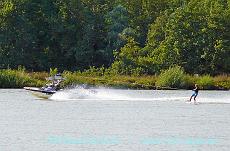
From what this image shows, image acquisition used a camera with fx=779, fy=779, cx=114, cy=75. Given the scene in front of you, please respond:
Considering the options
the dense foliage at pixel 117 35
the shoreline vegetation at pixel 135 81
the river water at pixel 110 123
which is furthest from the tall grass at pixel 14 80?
the river water at pixel 110 123

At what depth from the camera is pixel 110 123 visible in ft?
146

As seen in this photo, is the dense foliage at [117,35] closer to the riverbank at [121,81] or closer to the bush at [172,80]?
the riverbank at [121,81]

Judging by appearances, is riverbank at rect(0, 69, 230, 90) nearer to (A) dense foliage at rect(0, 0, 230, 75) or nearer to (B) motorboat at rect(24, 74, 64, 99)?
(A) dense foliage at rect(0, 0, 230, 75)

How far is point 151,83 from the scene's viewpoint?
89062 millimetres

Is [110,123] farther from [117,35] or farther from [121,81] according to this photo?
[117,35]

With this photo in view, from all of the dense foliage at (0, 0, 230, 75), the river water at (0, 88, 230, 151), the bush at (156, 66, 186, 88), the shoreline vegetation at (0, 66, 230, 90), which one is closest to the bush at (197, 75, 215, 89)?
the shoreline vegetation at (0, 66, 230, 90)

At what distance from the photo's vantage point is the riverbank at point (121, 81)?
85750 mm

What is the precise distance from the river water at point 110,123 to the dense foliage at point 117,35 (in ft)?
103

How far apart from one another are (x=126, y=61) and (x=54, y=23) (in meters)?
14.1

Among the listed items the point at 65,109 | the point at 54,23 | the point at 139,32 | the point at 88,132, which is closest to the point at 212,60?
the point at 139,32

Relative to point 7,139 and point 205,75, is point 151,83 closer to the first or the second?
point 205,75

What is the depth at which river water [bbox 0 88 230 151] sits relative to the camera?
35.2 metres

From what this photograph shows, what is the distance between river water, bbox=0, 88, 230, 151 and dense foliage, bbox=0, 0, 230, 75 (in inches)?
1231

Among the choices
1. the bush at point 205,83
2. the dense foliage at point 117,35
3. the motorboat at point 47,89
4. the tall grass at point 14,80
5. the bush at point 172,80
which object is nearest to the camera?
the motorboat at point 47,89
